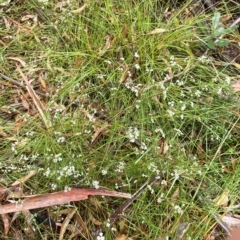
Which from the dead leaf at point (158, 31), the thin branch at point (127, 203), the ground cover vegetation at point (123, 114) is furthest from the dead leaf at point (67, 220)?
the dead leaf at point (158, 31)

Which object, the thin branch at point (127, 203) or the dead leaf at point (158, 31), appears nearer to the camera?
the thin branch at point (127, 203)

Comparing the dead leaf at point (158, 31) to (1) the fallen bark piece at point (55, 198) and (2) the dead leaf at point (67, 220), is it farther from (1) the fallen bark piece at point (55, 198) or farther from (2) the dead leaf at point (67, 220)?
(2) the dead leaf at point (67, 220)

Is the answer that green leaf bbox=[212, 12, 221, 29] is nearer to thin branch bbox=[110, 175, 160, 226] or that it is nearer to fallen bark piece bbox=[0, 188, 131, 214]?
thin branch bbox=[110, 175, 160, 226]

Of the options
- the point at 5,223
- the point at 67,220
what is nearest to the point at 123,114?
the point at 67,220

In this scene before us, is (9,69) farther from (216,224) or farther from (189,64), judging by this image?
(216,224)

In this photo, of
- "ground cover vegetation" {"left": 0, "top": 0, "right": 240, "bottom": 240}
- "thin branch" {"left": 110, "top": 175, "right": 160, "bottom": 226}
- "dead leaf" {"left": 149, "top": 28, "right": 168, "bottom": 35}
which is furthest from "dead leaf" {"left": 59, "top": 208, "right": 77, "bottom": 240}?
"dead leaf" {"left": 149, "top": 28, "right": 168, "bottom": 35}
